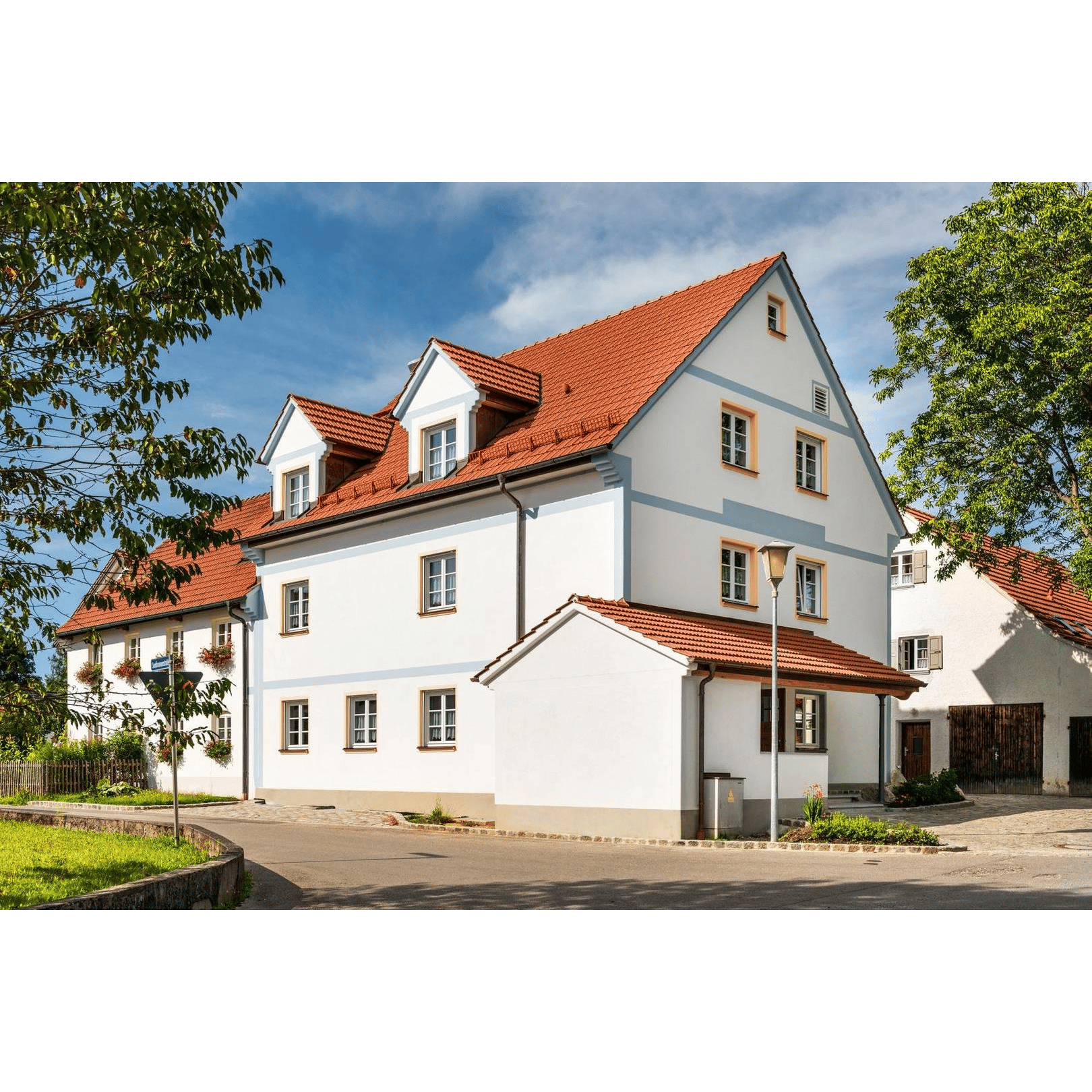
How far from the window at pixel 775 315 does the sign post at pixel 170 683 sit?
15.2 metres

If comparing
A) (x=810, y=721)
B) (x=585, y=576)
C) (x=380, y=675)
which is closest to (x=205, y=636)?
(x=380, y=675)

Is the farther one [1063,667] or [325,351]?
[1063,667]

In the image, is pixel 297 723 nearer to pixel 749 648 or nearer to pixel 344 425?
pixel 344 425

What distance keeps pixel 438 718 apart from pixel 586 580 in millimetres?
4823

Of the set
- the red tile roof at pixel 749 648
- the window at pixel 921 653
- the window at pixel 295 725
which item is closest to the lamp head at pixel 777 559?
the red tile roof at pixel 749 648

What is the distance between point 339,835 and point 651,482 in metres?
7.95

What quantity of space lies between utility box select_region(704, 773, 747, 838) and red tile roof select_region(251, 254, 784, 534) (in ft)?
19.4

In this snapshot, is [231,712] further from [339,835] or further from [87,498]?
[87,498]

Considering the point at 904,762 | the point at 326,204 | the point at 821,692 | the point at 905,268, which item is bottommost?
the point at 904,762

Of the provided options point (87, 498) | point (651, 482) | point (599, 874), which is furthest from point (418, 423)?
point (87, 498)

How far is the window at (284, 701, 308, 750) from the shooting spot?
2744 centimetres

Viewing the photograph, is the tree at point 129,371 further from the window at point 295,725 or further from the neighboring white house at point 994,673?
the neighboring white house at point 994,673

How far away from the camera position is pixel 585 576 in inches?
842

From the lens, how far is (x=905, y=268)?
27.8 metres
